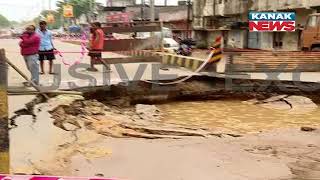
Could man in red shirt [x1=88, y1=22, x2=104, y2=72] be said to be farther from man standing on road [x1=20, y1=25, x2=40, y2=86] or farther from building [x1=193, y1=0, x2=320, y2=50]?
building [x1=193, y1=0, x2=320, y2=50]

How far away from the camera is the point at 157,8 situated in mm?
63656

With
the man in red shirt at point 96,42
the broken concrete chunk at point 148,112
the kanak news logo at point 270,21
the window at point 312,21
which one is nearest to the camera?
the broken concrete chunk at point 148,112

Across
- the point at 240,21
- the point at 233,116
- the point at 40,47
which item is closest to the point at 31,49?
the point at 40,47

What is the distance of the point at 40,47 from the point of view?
13.5m

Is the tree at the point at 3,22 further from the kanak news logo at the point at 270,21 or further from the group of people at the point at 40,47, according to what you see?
the group of people at the point at 40,47

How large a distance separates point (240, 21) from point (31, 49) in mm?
28753

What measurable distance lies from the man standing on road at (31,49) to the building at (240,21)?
19060 millimetres

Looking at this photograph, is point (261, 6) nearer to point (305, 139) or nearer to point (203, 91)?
point (203, 91)

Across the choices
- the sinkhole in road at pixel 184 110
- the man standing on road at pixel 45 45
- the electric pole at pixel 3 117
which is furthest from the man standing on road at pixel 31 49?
the electric pole at pixel 3 117

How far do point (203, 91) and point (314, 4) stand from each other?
16.0 metres

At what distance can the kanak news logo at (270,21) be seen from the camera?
72.2 ft

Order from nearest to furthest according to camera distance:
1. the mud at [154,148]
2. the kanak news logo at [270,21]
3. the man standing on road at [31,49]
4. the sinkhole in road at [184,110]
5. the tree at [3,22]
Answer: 1. the mud at [154,148]
2. the sinkhole in road at [184,110]
3. the man standing on road at [31,49]
4. the kanak news logo at [270,21]
5. the tree at [3,22]

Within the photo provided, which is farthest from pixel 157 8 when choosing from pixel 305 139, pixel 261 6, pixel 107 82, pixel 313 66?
pixel 305 139

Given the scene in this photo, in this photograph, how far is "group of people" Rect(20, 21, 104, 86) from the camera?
1085 centimetres
